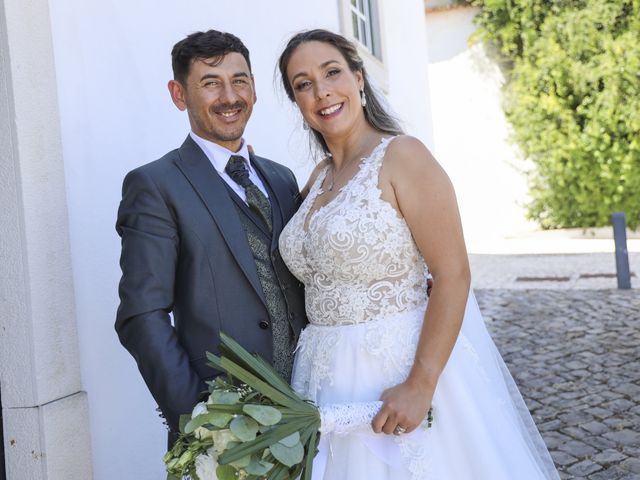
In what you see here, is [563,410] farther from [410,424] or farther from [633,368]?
[410,424]

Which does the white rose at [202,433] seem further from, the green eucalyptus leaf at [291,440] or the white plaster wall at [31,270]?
the white plaster wall at [31,270]

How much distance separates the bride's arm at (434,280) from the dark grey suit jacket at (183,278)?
0.52m

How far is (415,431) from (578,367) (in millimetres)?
4329

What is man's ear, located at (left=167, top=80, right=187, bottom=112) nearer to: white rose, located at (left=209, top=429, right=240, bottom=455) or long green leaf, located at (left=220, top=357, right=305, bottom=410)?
long green leaf, located at (left=220, top=357, right=305, bottom=410)

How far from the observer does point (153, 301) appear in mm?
2152

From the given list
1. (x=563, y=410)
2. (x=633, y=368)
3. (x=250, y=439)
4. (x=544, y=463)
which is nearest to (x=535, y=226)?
(x=633, y=368)

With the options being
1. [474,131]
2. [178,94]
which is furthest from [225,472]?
[474,131]

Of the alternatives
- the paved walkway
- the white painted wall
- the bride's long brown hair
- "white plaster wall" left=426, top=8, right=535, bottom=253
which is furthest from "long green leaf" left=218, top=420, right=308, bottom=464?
"white plaster wall" left=426, top=8, right=535, bottom=253

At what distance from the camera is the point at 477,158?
1540 centimetres

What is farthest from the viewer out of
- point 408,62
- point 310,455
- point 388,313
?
point 408,62

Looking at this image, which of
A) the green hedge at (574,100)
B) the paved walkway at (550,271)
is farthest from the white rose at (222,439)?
the green hedge at (574,100)

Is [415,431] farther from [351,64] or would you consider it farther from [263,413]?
[351,64]

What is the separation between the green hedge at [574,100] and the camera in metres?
13.7

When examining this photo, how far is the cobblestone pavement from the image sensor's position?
4285mm
